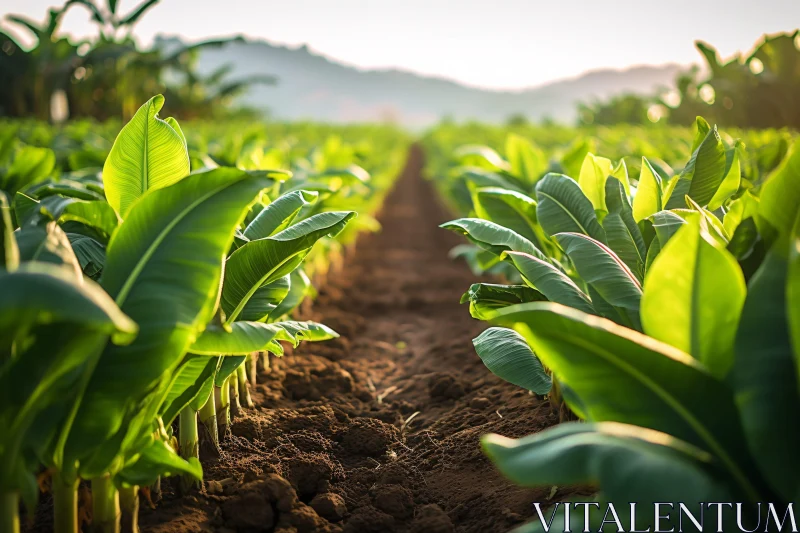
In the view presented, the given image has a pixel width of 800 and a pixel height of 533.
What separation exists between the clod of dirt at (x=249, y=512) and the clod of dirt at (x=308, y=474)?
0.26 meters

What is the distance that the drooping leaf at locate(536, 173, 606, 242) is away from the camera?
243 centimetres

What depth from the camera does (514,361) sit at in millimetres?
2295

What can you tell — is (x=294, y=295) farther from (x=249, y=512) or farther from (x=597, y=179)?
(x=597, y=179)

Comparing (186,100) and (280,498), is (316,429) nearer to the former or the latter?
(280,498)

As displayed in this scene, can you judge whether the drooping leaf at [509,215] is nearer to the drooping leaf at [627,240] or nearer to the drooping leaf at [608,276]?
the drooping leaf at [627,240]

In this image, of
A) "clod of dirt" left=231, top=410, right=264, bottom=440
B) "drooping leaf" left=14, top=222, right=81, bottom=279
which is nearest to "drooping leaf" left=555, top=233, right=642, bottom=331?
"drooping leaf" left=14, top=222, right=81, bottom=279

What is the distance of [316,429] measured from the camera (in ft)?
9.66

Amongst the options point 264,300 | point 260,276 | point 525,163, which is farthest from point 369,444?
point 525,163

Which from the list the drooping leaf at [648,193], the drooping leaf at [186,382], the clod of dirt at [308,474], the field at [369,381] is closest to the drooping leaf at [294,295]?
the field at [369,381]

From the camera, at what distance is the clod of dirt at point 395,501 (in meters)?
2.25

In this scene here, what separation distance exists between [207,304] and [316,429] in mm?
1552

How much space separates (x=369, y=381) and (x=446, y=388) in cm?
58

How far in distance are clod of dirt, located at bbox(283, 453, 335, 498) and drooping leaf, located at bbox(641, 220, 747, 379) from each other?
57.9 inches

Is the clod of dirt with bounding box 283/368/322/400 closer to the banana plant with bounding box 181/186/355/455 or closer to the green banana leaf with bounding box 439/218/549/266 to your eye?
the banana plant with bounding box 181/186/355/455
